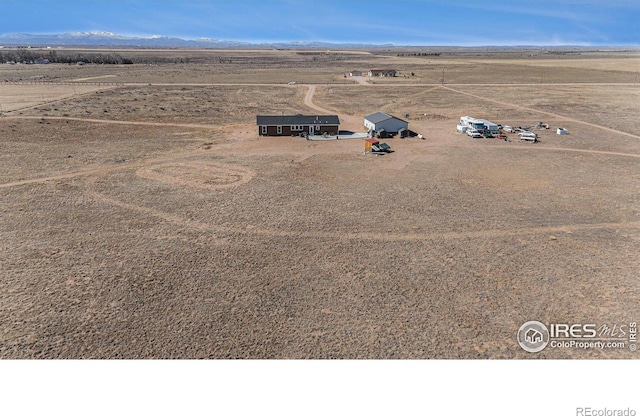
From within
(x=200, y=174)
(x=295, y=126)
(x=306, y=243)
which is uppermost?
(x=295, y=126)

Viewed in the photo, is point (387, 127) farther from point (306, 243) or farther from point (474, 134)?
point (306, 243)

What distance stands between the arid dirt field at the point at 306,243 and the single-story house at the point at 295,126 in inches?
105

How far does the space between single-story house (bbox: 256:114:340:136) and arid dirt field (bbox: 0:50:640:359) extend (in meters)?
2.66

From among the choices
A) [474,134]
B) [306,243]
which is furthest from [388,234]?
[474,134]

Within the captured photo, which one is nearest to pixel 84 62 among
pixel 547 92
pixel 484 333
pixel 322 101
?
pixel 322 101

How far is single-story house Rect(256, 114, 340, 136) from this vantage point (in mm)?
58250

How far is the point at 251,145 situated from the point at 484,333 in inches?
1596

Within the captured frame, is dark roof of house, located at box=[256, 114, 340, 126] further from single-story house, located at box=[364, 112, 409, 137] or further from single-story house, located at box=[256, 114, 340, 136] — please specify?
single-story house, located at box=[364, 112, 409, 137]

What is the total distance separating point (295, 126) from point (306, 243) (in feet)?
115

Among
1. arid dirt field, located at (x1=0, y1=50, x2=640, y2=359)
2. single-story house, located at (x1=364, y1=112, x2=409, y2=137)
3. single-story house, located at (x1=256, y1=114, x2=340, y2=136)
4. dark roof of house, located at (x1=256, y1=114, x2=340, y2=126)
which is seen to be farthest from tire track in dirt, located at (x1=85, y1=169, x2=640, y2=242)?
single-story house, located at (x1=364, y1=112, x2=409, y2=137)

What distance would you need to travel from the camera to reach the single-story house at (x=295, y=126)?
58.2 m

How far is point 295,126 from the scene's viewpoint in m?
59.0

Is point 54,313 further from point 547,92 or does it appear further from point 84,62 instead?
point 84,62
